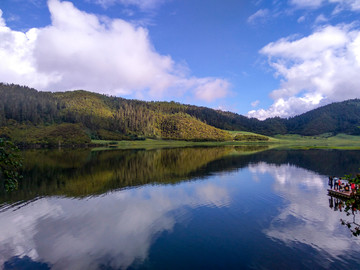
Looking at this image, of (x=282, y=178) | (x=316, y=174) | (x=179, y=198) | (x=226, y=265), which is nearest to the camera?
(x=226, y=265)

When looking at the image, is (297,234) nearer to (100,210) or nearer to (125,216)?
(125,216)

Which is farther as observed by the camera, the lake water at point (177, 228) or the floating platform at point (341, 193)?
the floating platform at point (341, 193)

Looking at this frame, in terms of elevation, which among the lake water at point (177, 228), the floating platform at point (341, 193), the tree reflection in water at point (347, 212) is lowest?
the lake water at point (177, 228)

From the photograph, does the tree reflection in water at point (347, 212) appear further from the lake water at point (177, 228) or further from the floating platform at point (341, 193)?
the floating platform at point (341, 193)

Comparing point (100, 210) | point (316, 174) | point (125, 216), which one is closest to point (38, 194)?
point (100, 210)

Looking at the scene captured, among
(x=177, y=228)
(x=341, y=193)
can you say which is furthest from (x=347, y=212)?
(x=177, y=228)

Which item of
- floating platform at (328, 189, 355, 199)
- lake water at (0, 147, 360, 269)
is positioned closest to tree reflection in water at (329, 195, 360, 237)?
lake water at (0, 147, 360, 269)

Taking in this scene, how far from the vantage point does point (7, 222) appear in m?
26.7

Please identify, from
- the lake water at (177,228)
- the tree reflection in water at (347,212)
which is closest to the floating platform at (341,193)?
the tree reflection in water at (347,212)

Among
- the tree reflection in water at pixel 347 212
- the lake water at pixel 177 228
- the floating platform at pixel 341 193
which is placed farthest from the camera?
the floating platform at pixel 341 193

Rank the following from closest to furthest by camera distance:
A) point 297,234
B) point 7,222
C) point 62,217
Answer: point 297,234
point 7,222
point 62,217

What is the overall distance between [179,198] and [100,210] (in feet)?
40.0

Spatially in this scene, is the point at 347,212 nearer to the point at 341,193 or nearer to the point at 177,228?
the point at 341,193

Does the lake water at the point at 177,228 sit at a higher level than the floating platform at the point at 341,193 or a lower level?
lower
